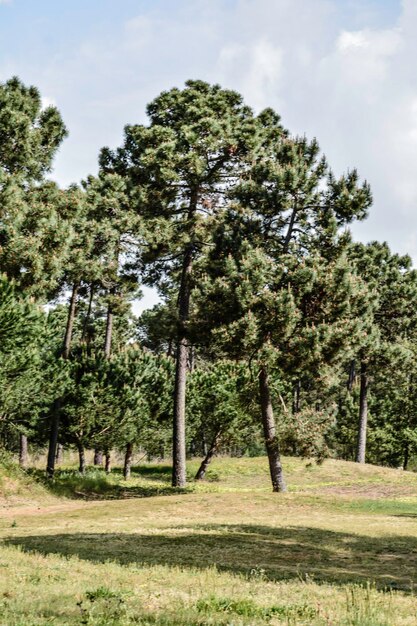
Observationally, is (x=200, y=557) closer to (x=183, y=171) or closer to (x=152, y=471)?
(x=183, y=171)

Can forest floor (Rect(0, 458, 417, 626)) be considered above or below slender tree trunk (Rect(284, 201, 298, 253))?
below

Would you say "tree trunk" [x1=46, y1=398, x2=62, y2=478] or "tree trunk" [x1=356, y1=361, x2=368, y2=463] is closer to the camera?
"tree trunk" [x1=46, y1=398, x2=62, y2=478]

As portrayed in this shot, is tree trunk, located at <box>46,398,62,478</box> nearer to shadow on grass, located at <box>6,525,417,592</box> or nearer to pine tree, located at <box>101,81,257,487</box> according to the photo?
pine tree, located at <box>101,81,257,487</box>

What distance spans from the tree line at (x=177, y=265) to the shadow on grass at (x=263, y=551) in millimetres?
9110

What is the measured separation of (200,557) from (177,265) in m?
20.7

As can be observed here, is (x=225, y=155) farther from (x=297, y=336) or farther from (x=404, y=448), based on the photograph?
(x=404, y=448)

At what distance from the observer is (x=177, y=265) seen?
103 feet

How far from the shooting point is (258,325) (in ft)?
77.0

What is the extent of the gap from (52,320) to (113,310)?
384 centimetres

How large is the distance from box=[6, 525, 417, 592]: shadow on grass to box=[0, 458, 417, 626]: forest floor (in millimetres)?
37

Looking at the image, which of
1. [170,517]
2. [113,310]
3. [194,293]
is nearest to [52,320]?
[113,310]

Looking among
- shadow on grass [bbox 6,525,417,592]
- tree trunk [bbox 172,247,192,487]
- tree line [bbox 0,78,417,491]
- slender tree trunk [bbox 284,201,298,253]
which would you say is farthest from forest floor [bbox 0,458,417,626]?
slender tree trunk [bbox 284,201,298,253]

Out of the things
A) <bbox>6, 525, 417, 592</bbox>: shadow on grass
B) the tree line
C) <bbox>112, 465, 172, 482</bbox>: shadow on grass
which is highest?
the tree line

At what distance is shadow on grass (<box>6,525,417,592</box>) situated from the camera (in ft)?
A: 35.6
